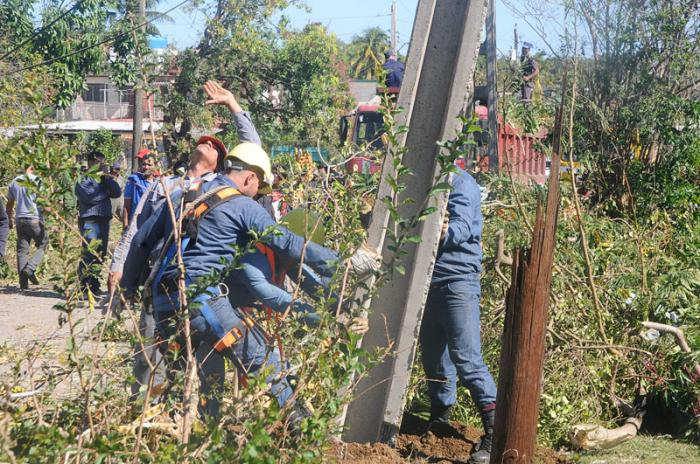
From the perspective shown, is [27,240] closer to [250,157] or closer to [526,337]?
[250,157]

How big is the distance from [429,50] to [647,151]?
8.49 m

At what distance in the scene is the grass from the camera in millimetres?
5676

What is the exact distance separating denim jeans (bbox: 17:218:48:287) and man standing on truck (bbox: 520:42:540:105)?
6.58 m

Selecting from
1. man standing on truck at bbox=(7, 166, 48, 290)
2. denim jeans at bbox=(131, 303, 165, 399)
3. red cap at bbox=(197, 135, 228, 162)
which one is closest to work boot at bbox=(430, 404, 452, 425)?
denim jeans at bbox=(131, 303, 165, 399)

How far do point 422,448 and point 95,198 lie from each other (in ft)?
25.1

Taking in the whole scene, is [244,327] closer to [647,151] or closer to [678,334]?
[678,334]

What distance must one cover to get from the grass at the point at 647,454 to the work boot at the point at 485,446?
578 millimetres

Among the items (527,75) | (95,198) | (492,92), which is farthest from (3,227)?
(527,75)

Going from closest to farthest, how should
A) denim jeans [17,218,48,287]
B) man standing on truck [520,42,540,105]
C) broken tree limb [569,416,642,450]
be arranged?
1. broken tree limb [569,416,642,450]
2. man standing on truck [520,42,540,105]
3. denim jeans [17,218,48,287]

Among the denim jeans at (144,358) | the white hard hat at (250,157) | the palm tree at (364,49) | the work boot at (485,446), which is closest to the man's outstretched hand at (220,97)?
the white hard hat at (250,157)

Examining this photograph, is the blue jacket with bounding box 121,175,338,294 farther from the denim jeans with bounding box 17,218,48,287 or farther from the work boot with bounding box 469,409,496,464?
the denim jeans with bounding box 17,218,48,287

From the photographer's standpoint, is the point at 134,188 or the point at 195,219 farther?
the point at 134,188

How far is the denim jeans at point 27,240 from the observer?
42.4ft

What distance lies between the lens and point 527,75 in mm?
12062
